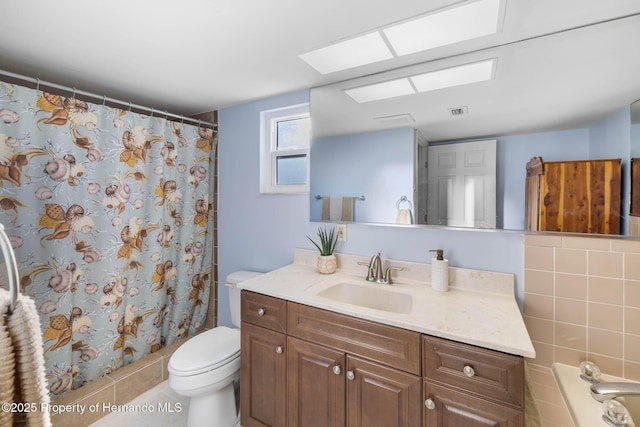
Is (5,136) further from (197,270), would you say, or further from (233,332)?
(233,332)

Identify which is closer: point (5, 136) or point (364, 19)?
point (364, 19)

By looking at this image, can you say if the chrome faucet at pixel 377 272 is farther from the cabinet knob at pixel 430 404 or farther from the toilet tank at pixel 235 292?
the toilet tank at pixel 235 292

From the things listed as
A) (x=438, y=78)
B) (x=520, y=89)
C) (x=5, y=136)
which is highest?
(x=438, y=78)

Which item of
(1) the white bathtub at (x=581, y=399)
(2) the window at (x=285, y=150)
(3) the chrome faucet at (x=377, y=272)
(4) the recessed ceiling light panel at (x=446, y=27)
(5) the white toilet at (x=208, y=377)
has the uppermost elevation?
(4) the recessed ceiling light panel at (x=446, y=27)

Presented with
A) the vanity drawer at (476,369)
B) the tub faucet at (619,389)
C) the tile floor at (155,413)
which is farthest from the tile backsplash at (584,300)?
the tile floor at (155,413)

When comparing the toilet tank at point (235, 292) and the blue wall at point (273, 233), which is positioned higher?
the blue wall at point (273, 233)

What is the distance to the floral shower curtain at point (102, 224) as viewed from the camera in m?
1.57

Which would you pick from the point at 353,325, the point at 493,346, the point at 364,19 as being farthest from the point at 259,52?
the point at 493,346

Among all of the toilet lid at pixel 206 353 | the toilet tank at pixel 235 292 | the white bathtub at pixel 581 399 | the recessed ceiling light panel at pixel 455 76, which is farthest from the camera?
the toilet tank at pixel 235 292

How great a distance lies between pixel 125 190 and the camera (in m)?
1.97

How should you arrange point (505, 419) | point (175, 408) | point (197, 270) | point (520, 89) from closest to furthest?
1. point (505, 419)
2. point (520, 89)
3. point (175, 408)
4. point (197, 270)

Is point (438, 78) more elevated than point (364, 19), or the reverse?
point (364, 19)

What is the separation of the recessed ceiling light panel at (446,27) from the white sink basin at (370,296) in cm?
125

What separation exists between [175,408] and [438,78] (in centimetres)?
258
